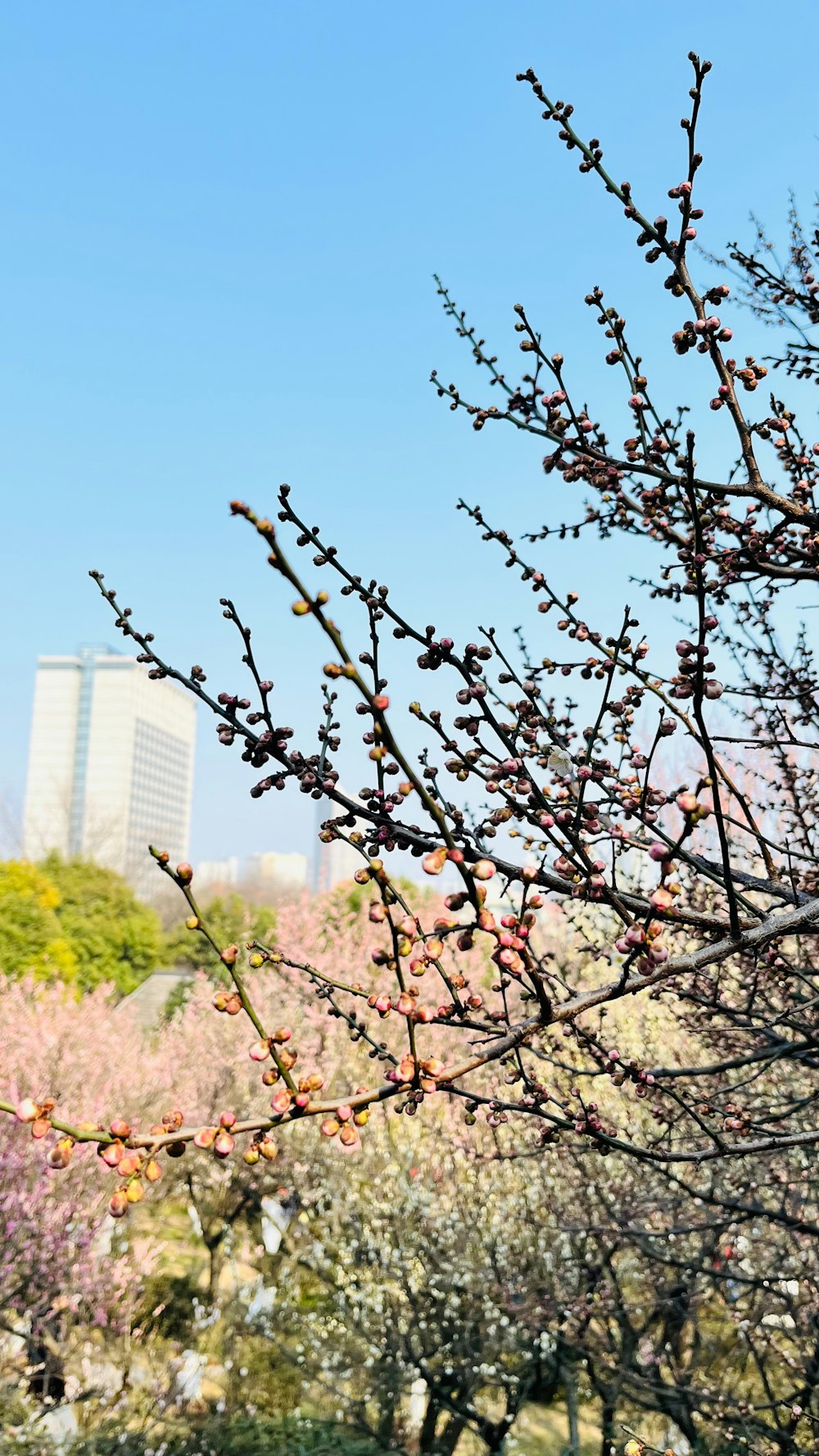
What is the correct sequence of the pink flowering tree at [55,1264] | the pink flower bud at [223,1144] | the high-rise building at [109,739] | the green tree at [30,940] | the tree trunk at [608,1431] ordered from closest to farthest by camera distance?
the pink flower bud at [223,1144] → the tree trunk at [608,1431] → the pink flowering tree at [55,1264] → the green tree at [30,940] → the high-rise building at [109,739]

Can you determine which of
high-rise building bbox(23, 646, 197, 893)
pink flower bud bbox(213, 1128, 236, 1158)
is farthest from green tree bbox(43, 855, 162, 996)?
high-rise building bbox(23, 646, 197, 893)

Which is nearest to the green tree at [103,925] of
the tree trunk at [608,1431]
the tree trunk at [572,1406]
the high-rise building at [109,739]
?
the tree trunk at [572,1406]

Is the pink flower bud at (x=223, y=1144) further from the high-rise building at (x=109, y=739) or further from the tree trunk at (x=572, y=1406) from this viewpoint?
the high-rise building at (x=109, y=739)

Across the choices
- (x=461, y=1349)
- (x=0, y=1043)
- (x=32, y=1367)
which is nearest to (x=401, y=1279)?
(x=461, y=1349)

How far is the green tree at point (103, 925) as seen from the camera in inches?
798

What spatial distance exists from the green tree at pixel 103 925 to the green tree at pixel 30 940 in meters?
2.85

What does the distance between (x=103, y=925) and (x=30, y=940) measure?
4396 mm

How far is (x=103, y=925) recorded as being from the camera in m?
20.9

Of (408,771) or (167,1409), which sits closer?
(408,771)

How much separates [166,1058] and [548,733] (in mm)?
11859

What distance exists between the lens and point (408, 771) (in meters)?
1.26

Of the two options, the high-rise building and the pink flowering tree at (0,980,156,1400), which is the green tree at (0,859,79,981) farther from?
the high-rise building

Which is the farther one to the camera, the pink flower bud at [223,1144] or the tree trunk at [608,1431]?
the tree trunk at [608,1431]

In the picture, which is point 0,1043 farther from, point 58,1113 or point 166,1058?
point 166,1058
